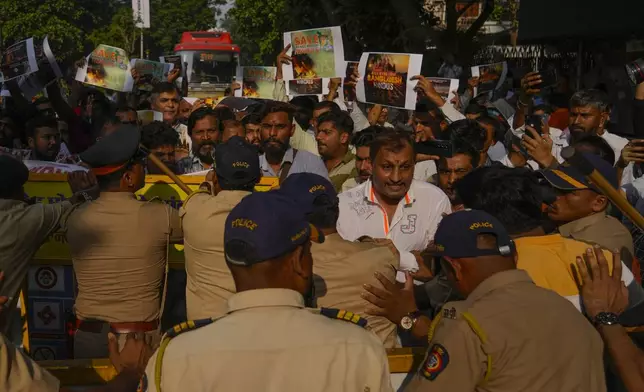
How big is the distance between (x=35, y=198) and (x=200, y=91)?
2675 centimetres

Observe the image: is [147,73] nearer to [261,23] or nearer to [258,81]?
[258,81]

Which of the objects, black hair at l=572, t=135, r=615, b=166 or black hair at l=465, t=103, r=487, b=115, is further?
black hair at l=465, t=103, r=487, b=115

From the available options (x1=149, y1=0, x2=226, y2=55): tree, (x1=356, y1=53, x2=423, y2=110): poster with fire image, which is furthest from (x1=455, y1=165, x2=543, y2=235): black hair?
(x1=149, y1=0, x2=226, y2=55): tree

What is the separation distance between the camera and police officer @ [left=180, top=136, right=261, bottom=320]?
4168mm

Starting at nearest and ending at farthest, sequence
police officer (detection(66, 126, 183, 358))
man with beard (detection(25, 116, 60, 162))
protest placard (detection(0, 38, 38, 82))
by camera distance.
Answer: police officer (detection(66, 126, 183, 358)) → man with beard (detection(25, 116, 60, 162)) → protest placard (detection(0, 38, 38, 82))

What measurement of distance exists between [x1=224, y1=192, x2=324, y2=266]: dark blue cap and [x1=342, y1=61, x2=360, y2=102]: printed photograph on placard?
279 inches

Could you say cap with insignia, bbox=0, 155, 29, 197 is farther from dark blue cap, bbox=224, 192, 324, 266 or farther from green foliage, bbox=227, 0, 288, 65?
green foliage, bbox=227, 0, 288, 65

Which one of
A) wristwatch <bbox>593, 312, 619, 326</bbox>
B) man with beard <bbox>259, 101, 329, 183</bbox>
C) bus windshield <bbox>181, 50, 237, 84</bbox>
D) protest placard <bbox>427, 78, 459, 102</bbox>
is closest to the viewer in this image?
wristwatch <bbox>593, 312, 619, 326</bbox>

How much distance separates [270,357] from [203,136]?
523 centimetres

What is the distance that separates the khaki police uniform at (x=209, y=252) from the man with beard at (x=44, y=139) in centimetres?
388

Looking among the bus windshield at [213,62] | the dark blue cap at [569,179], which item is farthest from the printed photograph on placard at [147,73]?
the bus windshield at [213,62]

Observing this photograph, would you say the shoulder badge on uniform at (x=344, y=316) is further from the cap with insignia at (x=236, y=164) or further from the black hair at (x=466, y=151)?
the black hair at (x=466, y=151)

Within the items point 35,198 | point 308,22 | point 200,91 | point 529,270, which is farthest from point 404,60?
point 200,91

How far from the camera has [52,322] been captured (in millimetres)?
5609
